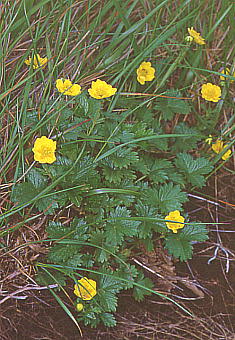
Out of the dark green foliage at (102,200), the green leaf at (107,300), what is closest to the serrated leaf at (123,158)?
the dark green foliage at (102,200)

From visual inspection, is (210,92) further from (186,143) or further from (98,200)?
(98,200)

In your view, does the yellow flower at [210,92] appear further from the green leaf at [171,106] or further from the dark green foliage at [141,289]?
the dark green foliage at [141,289]

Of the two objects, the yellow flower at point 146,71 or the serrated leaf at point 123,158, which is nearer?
the serrated leaf at point 123,158

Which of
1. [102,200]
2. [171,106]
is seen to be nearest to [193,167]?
[171,106]

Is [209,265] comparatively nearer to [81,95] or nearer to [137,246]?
[137,246]

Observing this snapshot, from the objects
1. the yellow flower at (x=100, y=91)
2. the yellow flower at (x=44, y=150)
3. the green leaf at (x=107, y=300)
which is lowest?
the green leaf at (x=107, y=300)

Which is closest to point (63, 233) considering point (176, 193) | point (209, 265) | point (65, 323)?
point (65, 323)
